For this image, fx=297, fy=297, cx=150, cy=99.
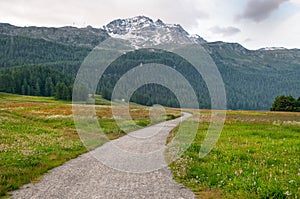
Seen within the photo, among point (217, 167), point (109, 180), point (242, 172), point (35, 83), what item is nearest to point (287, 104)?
point (217, 167)

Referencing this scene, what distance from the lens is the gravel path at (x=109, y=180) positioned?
10.4 m

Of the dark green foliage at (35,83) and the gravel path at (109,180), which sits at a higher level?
the dark green foliage at (35,83)

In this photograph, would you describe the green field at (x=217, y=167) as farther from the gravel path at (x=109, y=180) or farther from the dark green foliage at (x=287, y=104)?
the dark green foliage at (x=287, y=104)

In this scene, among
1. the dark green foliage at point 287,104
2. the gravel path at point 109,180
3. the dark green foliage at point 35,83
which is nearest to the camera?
the gravel path at point 109,180

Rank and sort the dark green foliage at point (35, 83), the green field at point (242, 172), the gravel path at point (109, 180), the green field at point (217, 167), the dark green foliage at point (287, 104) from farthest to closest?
1. the dark green foliage at point (35, 83)
2. the dark green foliage at point (287, 104)
3. the gravel path at point (109, 180)
4. the green field at point (217, 167)
5. the green field at point (242, 172)

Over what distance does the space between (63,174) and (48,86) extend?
167128mm

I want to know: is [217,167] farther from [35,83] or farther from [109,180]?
[35,83]

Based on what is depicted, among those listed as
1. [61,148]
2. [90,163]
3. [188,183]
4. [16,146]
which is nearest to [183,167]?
[188,183]

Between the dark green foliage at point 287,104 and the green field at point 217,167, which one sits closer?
the green field at point 217,167

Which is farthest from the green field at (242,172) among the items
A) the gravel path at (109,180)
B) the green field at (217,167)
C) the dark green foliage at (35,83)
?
the dark green foliage at (35,83)

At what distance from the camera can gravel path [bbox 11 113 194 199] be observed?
1044 centimetres

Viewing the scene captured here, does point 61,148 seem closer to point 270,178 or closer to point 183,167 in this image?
point 183,167

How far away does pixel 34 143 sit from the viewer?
70.1 ft

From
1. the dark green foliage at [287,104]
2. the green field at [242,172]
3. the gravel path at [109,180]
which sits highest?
the dark green foliage at [287,104]
